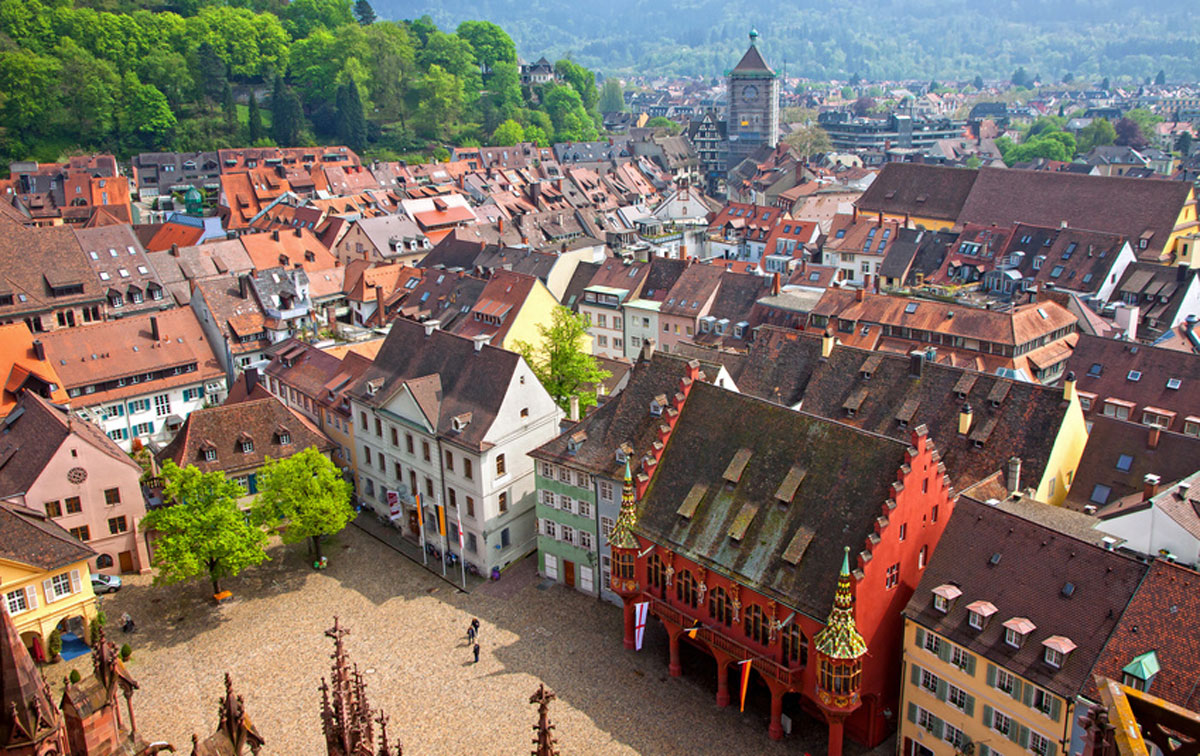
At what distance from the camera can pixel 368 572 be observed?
60344mm

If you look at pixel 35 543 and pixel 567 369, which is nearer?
pixel 35 543

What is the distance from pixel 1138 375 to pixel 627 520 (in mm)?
36526

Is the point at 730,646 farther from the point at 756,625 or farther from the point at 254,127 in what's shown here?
the point at 254,127

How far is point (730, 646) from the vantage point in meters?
45.3

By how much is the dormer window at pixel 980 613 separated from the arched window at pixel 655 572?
14.6m

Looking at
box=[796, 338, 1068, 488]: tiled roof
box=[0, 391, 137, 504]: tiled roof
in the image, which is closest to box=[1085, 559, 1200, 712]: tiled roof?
box=[796, 338, 1068, 488]: tiled roof

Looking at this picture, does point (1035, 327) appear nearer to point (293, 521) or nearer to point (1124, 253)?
point (1124, 253)

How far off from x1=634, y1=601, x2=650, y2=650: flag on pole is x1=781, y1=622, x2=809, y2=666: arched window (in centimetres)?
807

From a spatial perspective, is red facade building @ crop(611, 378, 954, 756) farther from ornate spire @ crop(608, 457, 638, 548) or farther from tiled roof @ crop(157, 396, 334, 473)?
tiled roof @ crop(157, 396, 334, 473)

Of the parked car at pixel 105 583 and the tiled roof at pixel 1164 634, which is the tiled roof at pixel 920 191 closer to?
the tiled roof at pixel 1164 634

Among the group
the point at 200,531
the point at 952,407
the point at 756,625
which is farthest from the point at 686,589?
the point at 200,531

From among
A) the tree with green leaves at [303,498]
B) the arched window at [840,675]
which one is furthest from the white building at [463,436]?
the arched window at [840,675]

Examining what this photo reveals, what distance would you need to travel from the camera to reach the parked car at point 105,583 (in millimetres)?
58500

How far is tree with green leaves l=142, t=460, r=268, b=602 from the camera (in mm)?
54375
